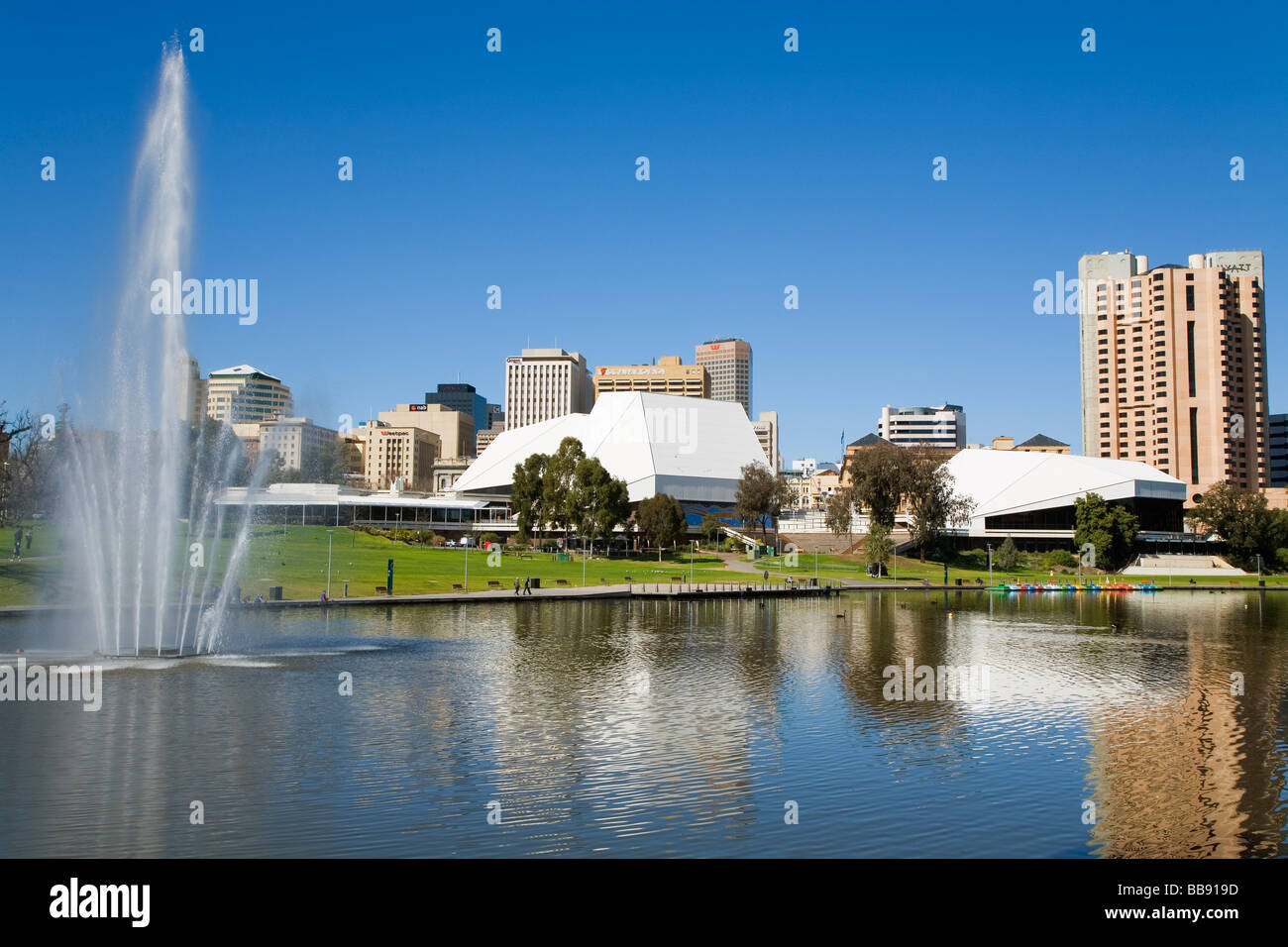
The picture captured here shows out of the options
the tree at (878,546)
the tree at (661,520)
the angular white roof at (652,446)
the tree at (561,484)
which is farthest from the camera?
the angular white roof at (652,446)

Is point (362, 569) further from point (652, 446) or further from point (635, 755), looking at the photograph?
point (652, 446)

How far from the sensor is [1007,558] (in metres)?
110

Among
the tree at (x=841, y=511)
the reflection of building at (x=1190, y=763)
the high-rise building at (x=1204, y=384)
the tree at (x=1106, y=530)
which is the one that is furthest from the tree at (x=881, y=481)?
the high-rise building at (x=1204, y=384)

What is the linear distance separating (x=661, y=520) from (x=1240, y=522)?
69.1 m

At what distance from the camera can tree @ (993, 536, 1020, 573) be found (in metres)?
110

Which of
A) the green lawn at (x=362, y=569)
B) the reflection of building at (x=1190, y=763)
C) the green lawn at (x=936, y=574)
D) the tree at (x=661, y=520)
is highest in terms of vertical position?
the tree at (x=661, y=520)

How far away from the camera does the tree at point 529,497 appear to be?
105 metres

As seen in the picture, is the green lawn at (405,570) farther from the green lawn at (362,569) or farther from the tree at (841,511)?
the tree at (841,511)

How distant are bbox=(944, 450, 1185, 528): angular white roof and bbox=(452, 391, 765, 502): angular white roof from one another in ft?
112

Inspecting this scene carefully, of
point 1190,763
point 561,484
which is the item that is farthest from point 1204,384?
point 1190,763

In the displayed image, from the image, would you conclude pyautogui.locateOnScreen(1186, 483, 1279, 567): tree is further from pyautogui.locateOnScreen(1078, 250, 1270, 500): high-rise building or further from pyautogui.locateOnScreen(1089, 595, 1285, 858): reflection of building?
pyautogui.locateOnScreen(1089, 595, 1285, 858): reflection of building

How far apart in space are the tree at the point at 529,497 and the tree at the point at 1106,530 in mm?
62144
